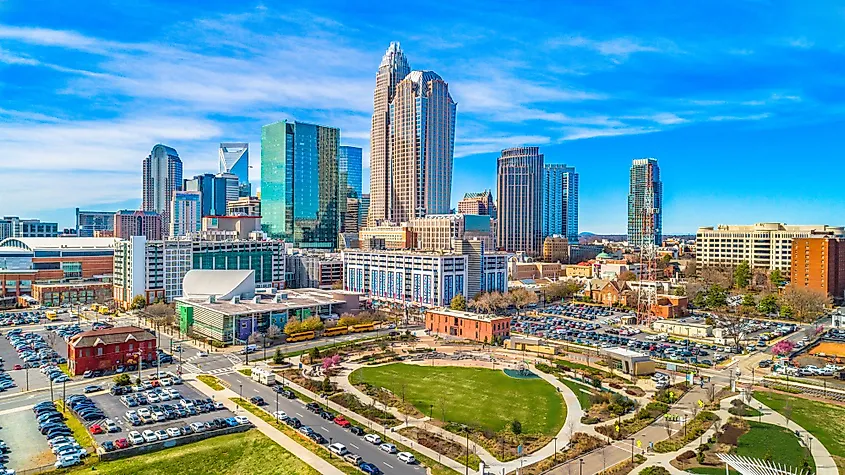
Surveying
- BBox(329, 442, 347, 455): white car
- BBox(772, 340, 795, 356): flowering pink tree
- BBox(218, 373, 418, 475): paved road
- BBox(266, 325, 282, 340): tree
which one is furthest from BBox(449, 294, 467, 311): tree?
BBox(329, 442, 347, 455): white car

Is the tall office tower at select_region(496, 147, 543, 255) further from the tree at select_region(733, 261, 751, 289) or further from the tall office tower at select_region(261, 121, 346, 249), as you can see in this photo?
the tree at select_region(733, 261, 751, 289)

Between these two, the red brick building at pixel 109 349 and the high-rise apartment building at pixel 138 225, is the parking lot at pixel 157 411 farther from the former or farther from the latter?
the high-rise apartment building at pixel 138 225

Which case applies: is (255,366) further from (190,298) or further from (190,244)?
(190,244)

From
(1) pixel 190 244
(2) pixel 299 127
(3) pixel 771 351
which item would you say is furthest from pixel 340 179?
(3) pixel 771 351

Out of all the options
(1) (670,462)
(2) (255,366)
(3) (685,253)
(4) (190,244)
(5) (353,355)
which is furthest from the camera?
(3) (685,253)

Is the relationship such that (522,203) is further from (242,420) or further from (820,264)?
(242,420)
